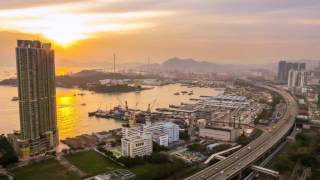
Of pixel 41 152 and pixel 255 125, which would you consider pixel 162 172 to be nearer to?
pixel 41 152

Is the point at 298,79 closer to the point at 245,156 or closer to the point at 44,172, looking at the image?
the point at 245,156

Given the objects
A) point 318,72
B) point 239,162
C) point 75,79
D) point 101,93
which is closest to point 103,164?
point 239,162

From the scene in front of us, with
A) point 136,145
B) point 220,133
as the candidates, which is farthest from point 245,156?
point 136,145

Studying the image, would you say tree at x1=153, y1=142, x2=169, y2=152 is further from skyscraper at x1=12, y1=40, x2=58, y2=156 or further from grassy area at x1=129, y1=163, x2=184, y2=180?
skyscraper at x1=12, y1=40, x2=58, y2=156

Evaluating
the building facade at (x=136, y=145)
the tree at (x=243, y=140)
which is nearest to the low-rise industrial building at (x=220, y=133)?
the tree at (x=243, y=140)

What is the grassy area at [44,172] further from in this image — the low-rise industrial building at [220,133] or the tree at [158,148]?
the low-rise industrial building at [220,133]
